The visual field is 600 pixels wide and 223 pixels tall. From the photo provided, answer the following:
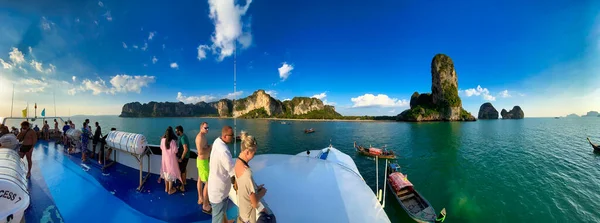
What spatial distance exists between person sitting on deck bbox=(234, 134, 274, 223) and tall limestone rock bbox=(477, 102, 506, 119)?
210182 millimetres

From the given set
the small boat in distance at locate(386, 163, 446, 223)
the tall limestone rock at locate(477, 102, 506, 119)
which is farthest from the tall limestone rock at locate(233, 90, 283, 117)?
the tall limestone rock at locate(477, 102, 506, 119)

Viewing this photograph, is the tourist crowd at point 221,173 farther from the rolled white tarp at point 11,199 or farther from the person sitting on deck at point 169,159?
the rolled white tarp at point 11,199

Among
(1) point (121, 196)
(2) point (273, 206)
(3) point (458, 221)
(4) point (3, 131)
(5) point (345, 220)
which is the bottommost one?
(3) point (458, 221)

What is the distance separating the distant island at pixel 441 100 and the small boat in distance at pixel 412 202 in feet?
340

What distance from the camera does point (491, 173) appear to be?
19141 mm

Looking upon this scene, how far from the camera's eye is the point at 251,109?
156m

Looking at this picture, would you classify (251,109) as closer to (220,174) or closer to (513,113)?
(220,174)

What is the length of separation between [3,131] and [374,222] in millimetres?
10245

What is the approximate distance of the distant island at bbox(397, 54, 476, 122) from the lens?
10431 centimetres

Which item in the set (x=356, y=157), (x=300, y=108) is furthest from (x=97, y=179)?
(x=300, y=108)

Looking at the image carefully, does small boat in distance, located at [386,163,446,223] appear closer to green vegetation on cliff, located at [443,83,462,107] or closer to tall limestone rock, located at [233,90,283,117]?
green vegetation on cliff, located at [443,83,462,107]

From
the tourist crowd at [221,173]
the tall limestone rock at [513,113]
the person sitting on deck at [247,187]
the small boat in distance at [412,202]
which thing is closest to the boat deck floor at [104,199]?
the tourist crowd at [221,173]

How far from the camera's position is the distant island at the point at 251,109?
139137 millimetres

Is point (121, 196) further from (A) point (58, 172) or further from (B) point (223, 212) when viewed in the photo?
(A) point (58, 172)
